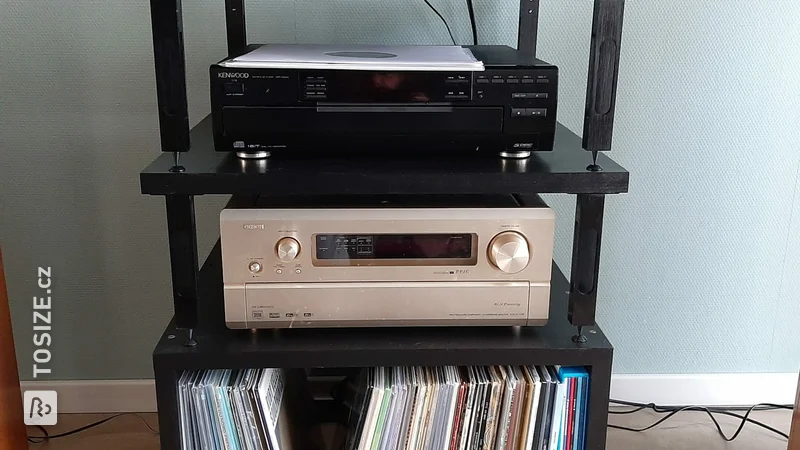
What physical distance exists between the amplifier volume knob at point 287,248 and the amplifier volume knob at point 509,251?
0.25 meters

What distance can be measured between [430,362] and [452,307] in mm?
77

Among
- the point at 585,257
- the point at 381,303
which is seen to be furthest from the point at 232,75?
the point at 585,257

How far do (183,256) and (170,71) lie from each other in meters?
0.23

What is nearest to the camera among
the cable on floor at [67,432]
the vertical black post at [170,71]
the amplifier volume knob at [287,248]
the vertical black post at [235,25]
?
the vertical black post at [170,71]

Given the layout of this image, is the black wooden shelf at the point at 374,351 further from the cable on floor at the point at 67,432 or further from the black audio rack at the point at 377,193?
the cable on floor at the point at 67,432

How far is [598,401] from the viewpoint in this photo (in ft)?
3.31

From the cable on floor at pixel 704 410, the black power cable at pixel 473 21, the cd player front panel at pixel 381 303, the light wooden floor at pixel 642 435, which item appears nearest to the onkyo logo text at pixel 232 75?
the cd player front panel at pixel 381 303

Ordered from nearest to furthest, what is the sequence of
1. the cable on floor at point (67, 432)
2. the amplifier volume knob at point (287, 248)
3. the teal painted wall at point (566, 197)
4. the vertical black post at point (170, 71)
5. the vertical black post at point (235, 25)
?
the vertical black post at point (170, 71)
the amplifier volume knob at point (287, 248)
the vertical black post at point (235, 25)
the teal painted wall at point (566, 197)
the cable on floor at point (67, 432)

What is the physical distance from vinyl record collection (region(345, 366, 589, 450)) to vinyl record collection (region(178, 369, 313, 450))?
4.9 inches

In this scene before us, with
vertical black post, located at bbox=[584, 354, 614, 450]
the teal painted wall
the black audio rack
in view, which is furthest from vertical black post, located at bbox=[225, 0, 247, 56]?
vertical black post, located at bbox=[584, 354, 614, 450]

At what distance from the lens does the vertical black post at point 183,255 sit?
3.05ft

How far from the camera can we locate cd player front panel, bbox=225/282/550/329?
0.98m

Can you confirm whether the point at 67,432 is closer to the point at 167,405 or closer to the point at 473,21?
the point at 167,405

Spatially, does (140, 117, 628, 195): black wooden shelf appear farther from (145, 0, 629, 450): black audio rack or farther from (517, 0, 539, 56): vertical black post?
(517, 0, 539, 56): vertical black post
